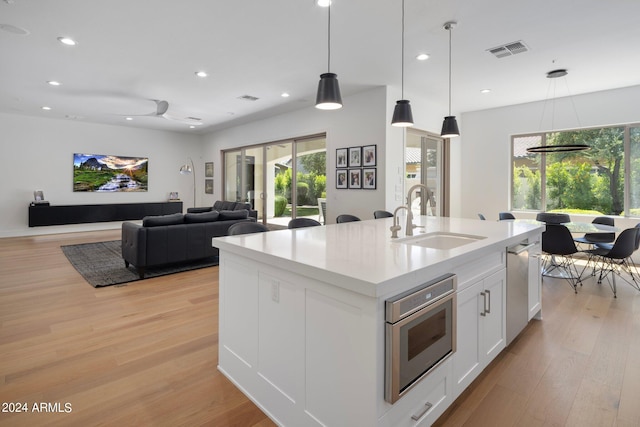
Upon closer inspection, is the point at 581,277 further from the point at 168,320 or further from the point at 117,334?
the point at 117,334

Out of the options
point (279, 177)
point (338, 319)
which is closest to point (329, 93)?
point (338, 319)

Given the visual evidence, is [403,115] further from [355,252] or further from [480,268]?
[355,252]

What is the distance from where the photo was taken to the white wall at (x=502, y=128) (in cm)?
552

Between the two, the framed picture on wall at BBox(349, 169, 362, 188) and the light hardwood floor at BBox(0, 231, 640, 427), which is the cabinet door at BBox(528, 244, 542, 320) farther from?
the framed picture on wall at BBox(349, 169, 362, 188)

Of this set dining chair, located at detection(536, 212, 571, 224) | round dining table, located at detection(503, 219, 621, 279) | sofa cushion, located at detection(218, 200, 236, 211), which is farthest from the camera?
sofa cushion, located at detection(218, 200, 236, 211)

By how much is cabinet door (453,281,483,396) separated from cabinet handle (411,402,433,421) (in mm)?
300

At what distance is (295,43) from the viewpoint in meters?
3.88

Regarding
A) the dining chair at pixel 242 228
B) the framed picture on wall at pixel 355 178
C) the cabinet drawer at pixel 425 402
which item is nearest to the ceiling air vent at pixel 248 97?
the framed picture on wall at pixel 355 178

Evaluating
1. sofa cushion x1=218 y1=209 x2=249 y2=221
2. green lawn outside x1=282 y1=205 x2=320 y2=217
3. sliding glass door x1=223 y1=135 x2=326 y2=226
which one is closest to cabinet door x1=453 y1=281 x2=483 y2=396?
sofa cushion x1=218 y1=209 x2=249 y2=221

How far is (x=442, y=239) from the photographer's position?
104 inches

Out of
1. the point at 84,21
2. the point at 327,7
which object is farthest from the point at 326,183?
the point at 84,21

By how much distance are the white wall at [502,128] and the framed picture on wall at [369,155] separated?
2.95 m

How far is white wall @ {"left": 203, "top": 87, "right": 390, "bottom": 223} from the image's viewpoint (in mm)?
5527

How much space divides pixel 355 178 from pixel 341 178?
35 centimetres
